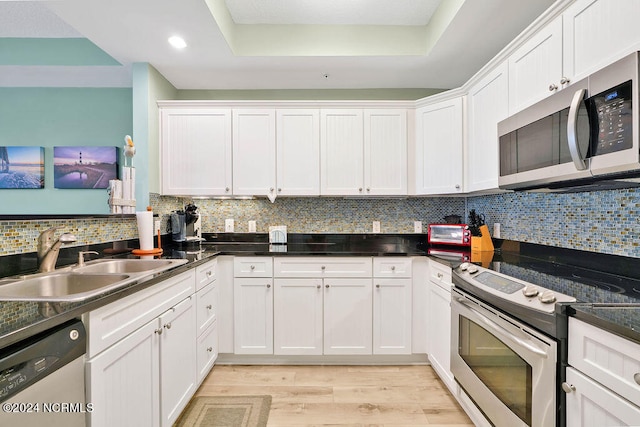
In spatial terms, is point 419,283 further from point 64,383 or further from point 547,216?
point 64,383

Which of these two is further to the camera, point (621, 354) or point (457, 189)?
point (457, 189)

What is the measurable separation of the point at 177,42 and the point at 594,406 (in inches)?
117

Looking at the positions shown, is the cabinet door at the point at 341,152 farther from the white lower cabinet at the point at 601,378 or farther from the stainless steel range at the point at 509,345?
the white lower cabinet at the point at 601,378

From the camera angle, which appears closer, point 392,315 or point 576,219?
point 576,219

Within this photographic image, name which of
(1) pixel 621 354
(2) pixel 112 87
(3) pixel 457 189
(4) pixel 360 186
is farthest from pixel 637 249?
(2) pixel 112 87

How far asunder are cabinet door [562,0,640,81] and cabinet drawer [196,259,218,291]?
2358 mm

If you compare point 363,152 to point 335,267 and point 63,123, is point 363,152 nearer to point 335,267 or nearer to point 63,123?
point 335,267

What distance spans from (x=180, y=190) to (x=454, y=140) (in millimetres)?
2417

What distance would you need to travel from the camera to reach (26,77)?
2.87 m

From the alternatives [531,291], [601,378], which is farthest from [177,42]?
[601,378]

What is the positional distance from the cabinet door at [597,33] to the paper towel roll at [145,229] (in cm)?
265

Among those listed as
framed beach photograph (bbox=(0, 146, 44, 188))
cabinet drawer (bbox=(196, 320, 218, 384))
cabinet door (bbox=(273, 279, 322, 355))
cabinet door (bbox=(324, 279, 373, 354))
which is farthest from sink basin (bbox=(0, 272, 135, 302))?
framed beach photograph (bbox=(0, 146, 44, 188))

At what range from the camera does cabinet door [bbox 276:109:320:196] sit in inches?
109

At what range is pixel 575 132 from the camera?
122 centimetres
